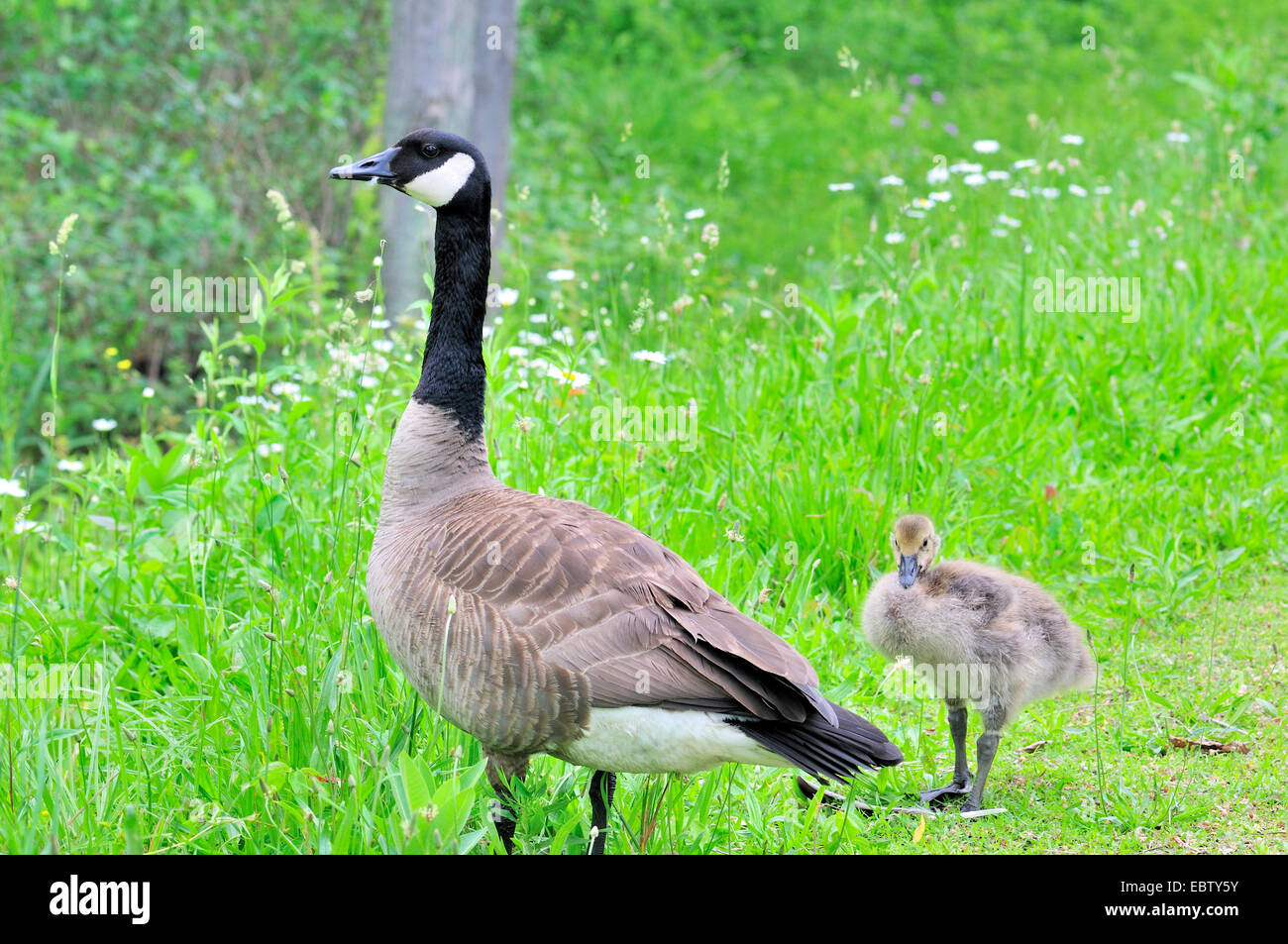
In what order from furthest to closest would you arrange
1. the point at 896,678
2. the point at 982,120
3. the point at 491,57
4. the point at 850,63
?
the point at 982,120 → the point at 491,57 → the point at 850,63 → the point at 896,678

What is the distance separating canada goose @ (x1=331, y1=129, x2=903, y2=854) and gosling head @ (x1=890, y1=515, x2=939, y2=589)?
0.85 meters

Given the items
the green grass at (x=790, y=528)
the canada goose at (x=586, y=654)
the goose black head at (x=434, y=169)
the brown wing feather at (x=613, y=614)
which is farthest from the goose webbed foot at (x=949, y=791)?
the goose black head at (x=434, y=169)

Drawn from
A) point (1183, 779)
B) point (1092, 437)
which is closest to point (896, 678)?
point (1183, 779)

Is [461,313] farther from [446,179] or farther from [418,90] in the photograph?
[418,90]

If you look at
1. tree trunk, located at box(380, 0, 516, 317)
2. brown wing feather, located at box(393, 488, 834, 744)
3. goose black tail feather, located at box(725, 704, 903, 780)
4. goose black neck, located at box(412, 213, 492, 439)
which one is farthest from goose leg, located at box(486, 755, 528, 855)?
tree trunk, located at box(380, 0, 516, 317)

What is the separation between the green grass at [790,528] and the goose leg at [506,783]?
0.23 feet

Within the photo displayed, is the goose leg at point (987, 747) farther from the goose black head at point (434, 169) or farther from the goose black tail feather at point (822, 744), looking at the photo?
the goose black head at point (434, 169)

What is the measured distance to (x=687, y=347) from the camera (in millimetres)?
6883

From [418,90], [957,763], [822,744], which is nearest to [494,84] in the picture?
[418,90]

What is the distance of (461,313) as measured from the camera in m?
4.14

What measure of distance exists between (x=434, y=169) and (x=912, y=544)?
192 centimetres

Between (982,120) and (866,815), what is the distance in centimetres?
1074

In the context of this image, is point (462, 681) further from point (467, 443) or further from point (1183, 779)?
point (1183, 779)

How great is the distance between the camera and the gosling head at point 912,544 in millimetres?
4109
